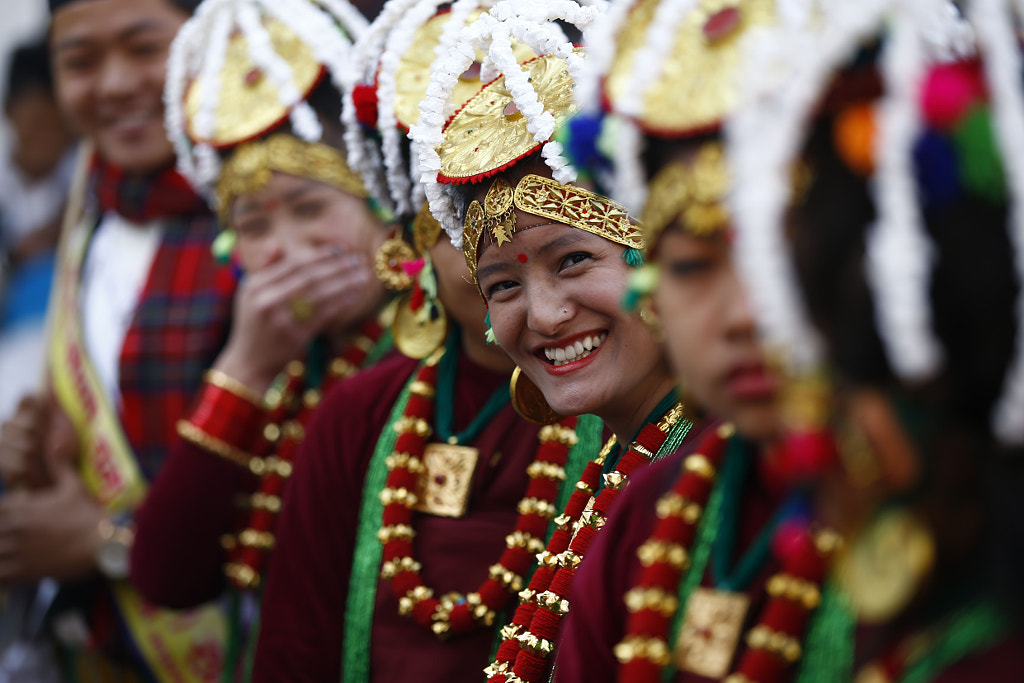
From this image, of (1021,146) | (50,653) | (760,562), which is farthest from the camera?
(50,653)

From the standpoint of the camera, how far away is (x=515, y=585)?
2.22 meters

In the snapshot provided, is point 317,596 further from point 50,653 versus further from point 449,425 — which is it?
point 50,653

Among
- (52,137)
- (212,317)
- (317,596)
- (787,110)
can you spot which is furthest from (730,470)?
(52,137)

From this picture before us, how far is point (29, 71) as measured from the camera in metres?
5.29

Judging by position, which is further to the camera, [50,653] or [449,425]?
[50,653]

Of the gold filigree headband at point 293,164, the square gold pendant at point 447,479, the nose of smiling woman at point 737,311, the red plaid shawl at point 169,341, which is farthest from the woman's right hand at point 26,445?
the nose of smiling woman at point 737,311

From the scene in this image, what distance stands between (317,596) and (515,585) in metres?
0.56

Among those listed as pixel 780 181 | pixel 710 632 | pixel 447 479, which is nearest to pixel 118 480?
pixel 447 479

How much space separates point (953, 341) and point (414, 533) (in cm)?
150

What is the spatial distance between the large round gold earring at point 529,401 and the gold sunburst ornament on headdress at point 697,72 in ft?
2.94

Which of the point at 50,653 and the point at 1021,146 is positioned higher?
the point at 1021,146

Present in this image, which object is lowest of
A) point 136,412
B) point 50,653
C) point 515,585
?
point 50,653

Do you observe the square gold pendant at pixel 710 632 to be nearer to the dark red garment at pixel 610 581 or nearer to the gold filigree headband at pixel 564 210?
the dark red garment at pixel 610 581

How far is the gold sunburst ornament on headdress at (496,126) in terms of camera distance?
2.04 metres
